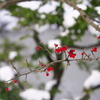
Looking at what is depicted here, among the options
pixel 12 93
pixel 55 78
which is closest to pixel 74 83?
pixel 55 78

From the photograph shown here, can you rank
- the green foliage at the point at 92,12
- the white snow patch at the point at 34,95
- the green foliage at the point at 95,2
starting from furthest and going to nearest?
the white snow patch at the point at 34,95, the green foliage at the point at 95,2, the green foliage at the point at 92,12

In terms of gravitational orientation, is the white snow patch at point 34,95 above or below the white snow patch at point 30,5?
below

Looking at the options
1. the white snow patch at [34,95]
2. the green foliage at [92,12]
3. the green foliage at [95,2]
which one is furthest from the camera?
the white snow patch at [34,95]

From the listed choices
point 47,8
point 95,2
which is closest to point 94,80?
point 95,2

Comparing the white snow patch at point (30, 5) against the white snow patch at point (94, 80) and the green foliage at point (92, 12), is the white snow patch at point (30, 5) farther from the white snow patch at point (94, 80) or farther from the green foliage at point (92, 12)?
the white snow patch at point (94, 80)

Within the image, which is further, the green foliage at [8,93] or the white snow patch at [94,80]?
the white snow patch at [94,80]

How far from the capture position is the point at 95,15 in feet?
2.92

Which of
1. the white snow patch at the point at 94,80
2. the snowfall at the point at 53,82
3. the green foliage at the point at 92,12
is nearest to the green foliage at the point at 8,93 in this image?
the snowfall at the point at 53,82

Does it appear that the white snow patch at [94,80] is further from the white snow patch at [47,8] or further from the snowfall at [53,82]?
the white snow patch at [47,8]

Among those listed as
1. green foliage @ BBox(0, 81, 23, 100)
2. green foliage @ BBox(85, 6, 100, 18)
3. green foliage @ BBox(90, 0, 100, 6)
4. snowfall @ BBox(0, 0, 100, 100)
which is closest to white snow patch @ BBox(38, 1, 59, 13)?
snowfall @ BBox(0, 0, 100, 100)

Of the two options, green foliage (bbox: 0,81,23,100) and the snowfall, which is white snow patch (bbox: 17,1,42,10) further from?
green foliage (bbox: 0,81,23,100)

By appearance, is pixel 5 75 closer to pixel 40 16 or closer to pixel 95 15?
pixel 40 16

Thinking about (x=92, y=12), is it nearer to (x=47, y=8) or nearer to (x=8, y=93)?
(x=47, y=8)

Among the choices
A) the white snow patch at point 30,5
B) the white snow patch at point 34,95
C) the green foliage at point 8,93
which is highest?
the white snow patch at point 30,5
